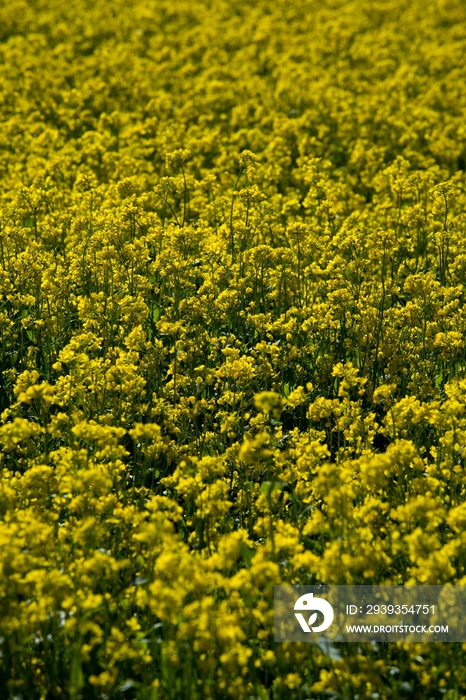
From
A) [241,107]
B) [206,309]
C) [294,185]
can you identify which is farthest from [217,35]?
[206,309]

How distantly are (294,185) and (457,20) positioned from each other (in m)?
9.60

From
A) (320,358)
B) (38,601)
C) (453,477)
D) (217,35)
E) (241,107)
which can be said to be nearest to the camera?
(38,601)

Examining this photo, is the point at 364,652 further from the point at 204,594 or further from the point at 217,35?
the point at 217,35

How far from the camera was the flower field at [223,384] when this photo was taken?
13.1 feet

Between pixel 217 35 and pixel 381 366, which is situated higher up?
pixel 217 35

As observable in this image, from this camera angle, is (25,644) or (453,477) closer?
(25,644)

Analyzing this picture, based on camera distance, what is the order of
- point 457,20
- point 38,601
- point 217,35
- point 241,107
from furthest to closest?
point 457,20 < point 217,35 < point 241,107 < point 38,601

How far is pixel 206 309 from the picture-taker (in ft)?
22.0

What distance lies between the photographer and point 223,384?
6348 millimetres

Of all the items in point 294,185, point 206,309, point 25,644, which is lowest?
point 25,644

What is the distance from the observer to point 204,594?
14.0ft

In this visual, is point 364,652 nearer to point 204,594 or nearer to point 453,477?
point 204,594

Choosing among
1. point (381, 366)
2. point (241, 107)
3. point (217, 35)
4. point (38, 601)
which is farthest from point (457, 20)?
point (38, 601)

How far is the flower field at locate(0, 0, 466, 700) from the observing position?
3996 millimetres
